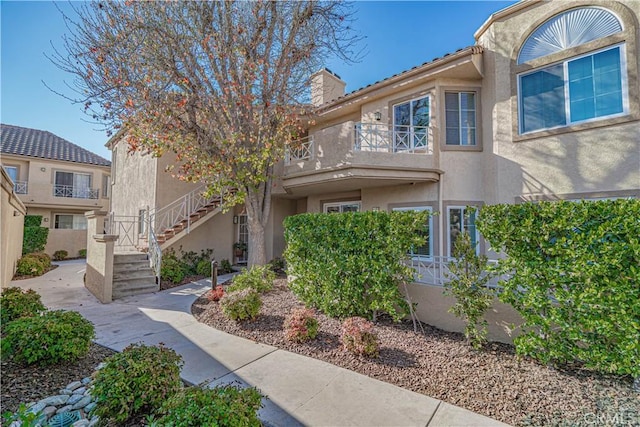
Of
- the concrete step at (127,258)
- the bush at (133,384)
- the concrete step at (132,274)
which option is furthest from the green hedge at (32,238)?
the bush at (133,384)

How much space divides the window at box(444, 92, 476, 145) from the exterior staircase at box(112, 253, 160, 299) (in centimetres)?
1198

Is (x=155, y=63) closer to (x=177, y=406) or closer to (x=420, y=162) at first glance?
(x=420, y=162)

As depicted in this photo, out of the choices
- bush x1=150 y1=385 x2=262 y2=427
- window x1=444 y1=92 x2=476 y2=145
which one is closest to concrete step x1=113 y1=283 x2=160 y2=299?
bush x1=150 y1=385 x2=262 y2=427

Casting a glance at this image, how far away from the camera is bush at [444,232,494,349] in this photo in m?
5.42

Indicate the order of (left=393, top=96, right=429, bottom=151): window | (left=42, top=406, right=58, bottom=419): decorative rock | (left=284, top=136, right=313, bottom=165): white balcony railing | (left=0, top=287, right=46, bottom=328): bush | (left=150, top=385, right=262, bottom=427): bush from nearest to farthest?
(left=150, top=385, right=262, bottom=427): bush < (left=42, top=406, right=58, bottom=419): decorative rock < (left=0, top=287, right=46, bottom=328): bush < (left=393, top=96, right=429, bottom=151): window < (left=284, top=136, right=313, bottom=165): white balcony railing

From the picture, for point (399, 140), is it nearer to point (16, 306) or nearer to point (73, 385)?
point (73, 385)

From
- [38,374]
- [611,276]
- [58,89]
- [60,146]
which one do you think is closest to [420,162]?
[611,276]

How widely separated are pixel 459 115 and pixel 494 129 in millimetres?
1341

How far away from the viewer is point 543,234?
4832 mm

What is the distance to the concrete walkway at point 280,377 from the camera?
3816 millimetres

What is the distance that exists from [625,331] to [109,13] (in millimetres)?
13939

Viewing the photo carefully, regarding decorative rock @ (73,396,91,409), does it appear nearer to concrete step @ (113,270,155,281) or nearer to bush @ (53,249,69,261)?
concrete step @ (113,270,155,281)

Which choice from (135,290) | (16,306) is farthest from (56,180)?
(16,306)

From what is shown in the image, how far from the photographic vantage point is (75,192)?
81.9 feet
